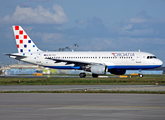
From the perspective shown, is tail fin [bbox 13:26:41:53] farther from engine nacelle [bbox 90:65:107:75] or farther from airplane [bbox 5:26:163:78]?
engine nacelle [bbox 90:65:107:75]

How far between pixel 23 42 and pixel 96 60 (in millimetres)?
16673

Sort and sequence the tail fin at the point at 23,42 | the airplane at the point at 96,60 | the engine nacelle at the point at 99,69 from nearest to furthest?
the engine nacelle at the point at 99,69, the airplane at the point at 96,60, the tail fin at the point at 23,42

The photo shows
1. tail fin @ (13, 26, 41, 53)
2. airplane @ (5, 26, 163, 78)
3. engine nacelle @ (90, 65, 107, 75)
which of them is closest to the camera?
engine nacelle @ (90, 65, 107, 75)

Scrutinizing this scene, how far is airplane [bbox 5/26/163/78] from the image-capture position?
5475 cm

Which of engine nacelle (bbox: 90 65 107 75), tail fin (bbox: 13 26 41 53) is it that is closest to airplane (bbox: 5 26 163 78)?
engine nacelle (bbox: 90 65 107 75)

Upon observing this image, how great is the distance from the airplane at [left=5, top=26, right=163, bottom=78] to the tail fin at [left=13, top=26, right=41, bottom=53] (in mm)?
1407

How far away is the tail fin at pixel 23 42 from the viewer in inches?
2421

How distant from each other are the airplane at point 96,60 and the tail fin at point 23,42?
1.41 m

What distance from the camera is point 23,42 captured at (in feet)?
204

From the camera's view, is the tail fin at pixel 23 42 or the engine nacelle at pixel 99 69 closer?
the engine nacelle at pixel 99 69

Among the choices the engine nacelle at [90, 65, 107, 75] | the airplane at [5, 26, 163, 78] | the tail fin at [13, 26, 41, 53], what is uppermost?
the tail fin at [13, 26, 41, 53]

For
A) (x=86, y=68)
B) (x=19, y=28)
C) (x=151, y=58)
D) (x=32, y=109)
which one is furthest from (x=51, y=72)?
(x=32, y=109)

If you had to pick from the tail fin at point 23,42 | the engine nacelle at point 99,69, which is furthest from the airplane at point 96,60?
the tail fin at point 23,42

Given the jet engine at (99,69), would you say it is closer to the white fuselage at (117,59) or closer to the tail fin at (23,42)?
the white fuselage at (117,59)
